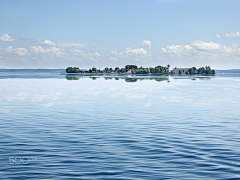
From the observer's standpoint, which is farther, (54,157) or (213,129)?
(213,129)

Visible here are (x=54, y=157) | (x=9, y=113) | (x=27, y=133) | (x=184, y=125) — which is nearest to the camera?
(x=54, y=157)

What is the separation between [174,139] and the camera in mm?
19844

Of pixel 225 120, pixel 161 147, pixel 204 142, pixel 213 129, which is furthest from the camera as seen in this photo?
pixel 225 120

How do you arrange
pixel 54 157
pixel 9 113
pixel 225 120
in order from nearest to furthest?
pixel 54 157 < pixel 225 120 < pixel 9 113

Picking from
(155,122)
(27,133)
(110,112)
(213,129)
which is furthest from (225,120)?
(27,133)

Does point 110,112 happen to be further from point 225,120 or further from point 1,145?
point 1,145

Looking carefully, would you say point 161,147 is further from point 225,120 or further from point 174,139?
point 225,120

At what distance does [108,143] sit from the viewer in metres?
18.7

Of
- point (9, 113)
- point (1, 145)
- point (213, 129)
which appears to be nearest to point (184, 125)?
point (213, 129)

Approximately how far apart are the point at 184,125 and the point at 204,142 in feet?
20.6

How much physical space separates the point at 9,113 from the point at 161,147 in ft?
69.1

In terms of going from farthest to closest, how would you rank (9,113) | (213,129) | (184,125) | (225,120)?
(9,113)
(225,120)
(184,125)
(213,129)

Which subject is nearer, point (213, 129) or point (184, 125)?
point (213, 129)

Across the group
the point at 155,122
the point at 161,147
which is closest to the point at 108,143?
the point at 161,147
